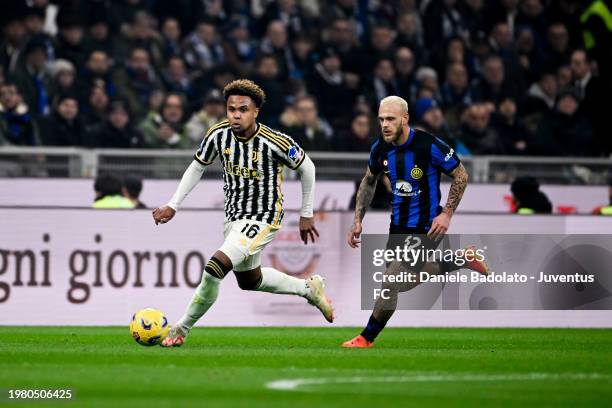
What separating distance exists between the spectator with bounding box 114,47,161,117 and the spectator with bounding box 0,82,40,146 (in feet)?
5.56

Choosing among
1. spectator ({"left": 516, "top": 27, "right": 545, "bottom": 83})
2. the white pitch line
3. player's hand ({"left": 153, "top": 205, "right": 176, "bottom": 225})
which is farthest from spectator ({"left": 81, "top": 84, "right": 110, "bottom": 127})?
the white pitch line

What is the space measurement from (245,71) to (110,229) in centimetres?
611

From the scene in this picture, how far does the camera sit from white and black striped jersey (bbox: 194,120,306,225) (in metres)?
11.4

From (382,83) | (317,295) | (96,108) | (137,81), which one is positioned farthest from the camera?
(382,83)

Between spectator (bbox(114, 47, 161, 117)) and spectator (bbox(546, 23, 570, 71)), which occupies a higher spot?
spectator (bbox(546, 23, 570, 71))

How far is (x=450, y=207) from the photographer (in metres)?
11.3

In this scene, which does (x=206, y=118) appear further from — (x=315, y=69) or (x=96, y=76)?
(x=315, y=69)

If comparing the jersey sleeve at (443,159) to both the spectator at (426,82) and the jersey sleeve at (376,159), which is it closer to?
the jersey sleeve at (376,159)

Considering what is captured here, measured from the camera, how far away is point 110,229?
49.1ft

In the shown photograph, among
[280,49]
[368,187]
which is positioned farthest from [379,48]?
[368,187]

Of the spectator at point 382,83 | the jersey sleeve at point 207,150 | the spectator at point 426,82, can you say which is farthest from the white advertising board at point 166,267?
the spectator at point 426,82

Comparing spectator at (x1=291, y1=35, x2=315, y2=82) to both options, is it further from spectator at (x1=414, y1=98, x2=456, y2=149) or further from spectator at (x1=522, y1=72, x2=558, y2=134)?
spectator at (x1=522, y1=72, x2=558, y2=134)

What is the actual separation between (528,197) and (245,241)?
662 centimetres

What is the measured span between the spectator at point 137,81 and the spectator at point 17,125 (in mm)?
1695
